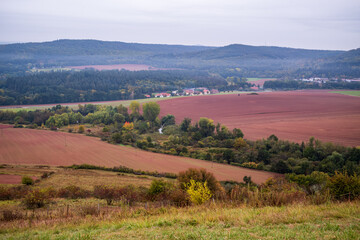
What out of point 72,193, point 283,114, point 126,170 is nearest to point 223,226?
point 72,193

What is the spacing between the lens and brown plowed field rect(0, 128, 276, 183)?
3133 centimetres

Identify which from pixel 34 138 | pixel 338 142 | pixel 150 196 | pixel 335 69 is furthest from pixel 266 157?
pixel 335 69

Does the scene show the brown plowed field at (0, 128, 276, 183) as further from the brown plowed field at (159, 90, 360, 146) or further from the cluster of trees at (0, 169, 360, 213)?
the brown plowed field at (159, 90, 360, 146)

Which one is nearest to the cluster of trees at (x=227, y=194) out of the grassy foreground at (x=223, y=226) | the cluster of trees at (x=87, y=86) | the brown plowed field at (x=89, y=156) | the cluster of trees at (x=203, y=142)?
the grassy foreground at (x=223, y=226)

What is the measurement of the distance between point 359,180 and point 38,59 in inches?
8336

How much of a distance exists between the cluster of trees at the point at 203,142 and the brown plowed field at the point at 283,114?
15.9 ft

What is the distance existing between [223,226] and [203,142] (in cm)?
3612

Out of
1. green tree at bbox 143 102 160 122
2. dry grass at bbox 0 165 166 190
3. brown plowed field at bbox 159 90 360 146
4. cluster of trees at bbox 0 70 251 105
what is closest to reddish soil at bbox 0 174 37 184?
dry grass at bbox 0 165 166 190

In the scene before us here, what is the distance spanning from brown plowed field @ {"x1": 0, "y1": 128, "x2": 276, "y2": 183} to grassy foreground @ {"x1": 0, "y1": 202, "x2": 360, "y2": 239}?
19.5 meters

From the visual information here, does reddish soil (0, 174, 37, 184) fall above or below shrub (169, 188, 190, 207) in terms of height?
below

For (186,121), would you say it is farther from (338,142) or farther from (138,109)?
(338,142)

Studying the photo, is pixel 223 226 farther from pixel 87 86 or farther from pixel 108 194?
pixel 87 86

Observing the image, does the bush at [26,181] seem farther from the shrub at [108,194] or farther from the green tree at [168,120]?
the green tree at [168,120]

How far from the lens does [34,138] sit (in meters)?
44.6
